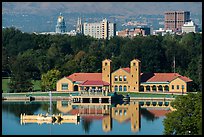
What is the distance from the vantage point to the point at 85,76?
99.0 feet

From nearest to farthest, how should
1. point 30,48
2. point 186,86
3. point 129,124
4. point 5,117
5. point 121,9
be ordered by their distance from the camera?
point 129,124
point 5,117
point 186,86
point 30,48
point 121,9

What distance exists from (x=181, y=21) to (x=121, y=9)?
56127 millimetres

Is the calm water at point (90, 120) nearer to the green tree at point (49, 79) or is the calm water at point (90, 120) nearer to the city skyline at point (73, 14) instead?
the green tree at point (49, 79)

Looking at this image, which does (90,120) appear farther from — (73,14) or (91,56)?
(73,14)

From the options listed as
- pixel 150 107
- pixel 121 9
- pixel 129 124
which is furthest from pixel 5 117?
pixel 121 9

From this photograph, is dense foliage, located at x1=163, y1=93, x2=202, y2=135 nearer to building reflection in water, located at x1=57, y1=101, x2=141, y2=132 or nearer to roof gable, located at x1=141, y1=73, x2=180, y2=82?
building reflection in water, located at x1=57, y1=101, x2=141, y2=132

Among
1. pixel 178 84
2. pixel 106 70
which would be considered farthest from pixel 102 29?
pixel 178 84

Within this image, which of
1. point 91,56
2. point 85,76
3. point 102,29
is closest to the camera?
point 85,76

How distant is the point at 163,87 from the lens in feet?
96.6

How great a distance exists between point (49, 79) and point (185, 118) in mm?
16654

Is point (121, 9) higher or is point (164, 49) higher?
point (121, 9)

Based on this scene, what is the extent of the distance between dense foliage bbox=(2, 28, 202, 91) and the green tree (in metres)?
0.69

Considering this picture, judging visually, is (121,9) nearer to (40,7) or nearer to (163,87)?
(40,7)

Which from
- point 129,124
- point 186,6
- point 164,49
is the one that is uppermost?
point 186,6
